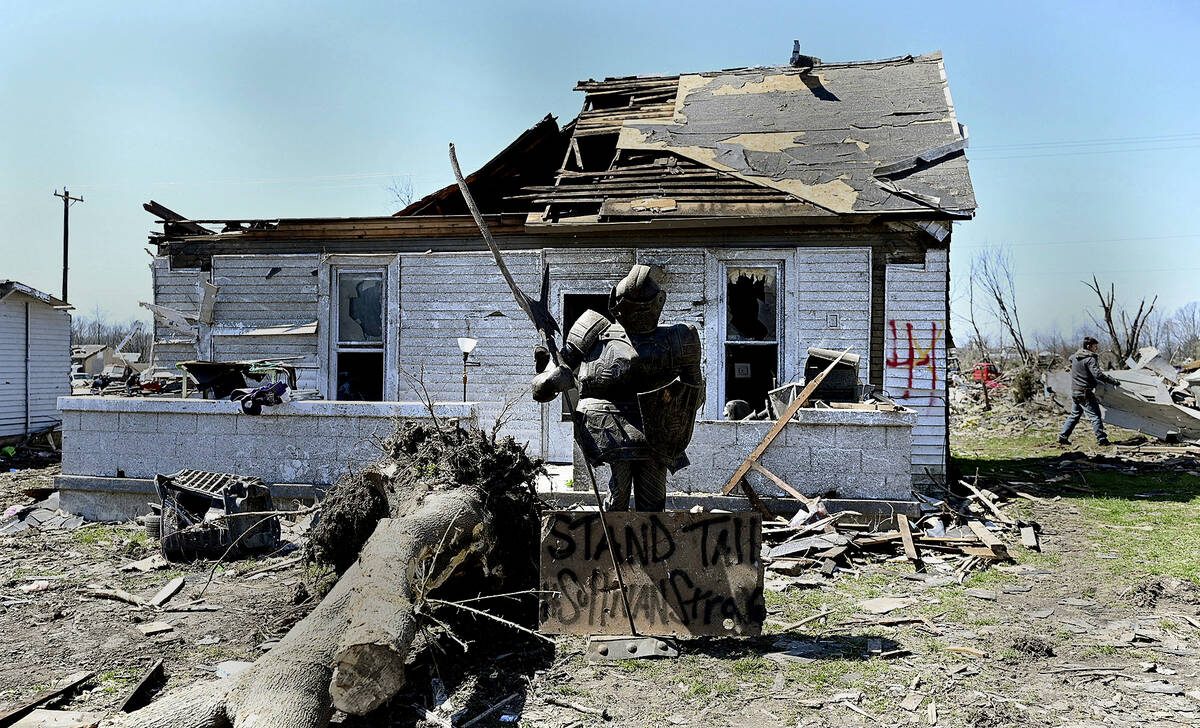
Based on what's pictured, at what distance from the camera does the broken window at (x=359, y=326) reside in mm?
10883

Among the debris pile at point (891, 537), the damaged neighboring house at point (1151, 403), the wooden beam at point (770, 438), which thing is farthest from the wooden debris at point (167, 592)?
the damaged neighboring house at point (1151, 403)

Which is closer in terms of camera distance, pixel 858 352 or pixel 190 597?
pixel 190 597

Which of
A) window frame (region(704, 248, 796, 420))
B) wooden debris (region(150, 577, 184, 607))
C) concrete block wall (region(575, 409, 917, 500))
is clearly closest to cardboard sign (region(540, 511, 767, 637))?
concrete block wall (region(575, 409, 917, 500))

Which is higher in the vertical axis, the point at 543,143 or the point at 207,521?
the point at 543,143

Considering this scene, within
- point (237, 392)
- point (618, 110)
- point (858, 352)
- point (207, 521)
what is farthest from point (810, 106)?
point (207, 521)

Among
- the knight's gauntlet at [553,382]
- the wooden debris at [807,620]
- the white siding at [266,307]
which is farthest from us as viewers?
the white siding at [266,307]

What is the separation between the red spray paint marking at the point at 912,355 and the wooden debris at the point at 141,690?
26.8ft

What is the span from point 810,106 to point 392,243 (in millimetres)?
6374

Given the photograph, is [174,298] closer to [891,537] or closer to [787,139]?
[787,139]

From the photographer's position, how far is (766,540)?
7.12 meters

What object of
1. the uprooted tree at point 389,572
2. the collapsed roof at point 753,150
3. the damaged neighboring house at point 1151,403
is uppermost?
the collapsed roof at point 753,150

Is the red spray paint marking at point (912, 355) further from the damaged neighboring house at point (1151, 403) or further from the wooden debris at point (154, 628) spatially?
the wooden debris at point (154, 628)

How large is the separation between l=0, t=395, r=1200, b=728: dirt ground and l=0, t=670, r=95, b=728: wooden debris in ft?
0.26

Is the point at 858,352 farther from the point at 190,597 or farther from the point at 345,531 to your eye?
the point at 190,597
